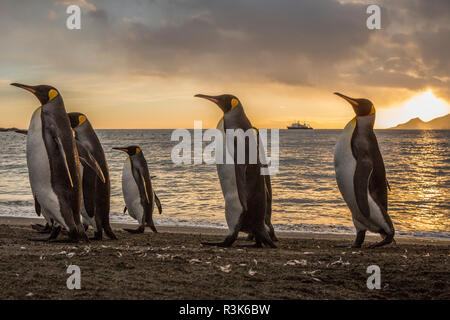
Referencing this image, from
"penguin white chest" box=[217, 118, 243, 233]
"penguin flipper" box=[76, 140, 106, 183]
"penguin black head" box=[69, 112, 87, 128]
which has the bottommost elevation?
"penguin white chest" box=[217, 118, 243, 233]

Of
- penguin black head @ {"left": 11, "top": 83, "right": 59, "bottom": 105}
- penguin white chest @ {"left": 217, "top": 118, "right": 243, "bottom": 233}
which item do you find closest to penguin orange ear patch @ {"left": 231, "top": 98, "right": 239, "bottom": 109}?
penguin white chest @ {"left": 217, "top": 118, "right": 243, "bottom": 233}

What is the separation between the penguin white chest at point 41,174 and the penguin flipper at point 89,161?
32.8 inches

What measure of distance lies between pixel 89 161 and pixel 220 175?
2084 millimetres

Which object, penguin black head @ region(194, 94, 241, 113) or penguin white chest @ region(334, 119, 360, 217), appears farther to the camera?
penguin white chest @ region(334, 119, 360, 217)

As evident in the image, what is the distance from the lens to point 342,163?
6.66 meters

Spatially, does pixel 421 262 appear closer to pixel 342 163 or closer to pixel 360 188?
pixel 360 188

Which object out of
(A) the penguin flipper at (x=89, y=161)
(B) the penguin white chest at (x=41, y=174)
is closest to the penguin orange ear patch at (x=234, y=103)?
(A) the penguin flipper at (x=89, y=161)

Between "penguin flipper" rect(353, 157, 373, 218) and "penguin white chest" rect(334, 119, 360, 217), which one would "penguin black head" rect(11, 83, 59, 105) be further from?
"penguin flipper" rect(353, 157, 373, 218)

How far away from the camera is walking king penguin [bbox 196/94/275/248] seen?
5.84 m

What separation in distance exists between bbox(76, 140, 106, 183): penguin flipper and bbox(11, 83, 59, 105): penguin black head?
41.1 inches

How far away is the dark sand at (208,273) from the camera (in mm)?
3465

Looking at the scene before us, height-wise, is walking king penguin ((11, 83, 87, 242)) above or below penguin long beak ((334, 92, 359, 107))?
below

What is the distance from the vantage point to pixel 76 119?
6977 millimetres
